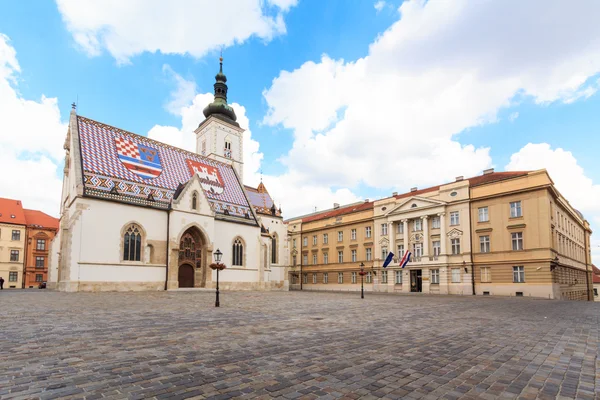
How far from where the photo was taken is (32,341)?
23.1 ft

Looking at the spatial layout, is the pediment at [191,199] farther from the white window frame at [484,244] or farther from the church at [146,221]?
the white window frame at [484,244]

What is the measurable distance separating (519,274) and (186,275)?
30.4 meters

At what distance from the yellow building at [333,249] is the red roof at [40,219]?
41.1 metres

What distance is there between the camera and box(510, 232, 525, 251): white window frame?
32.7 m

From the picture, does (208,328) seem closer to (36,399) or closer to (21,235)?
(36,399)

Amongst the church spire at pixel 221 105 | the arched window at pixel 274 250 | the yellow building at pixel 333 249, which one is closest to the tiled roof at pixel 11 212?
the church spire at pixel 221 105

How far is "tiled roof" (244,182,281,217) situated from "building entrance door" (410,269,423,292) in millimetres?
19309

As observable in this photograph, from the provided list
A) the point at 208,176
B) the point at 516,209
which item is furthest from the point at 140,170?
the point at 516,209

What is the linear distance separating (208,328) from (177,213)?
82.3ft

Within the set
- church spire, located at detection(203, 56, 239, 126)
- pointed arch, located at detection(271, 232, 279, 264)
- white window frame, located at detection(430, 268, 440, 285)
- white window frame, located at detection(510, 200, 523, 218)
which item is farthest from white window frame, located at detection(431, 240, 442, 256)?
church spire, located at detection(203, 56, 239, 126)

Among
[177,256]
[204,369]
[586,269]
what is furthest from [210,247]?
[586,269]

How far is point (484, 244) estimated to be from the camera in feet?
115

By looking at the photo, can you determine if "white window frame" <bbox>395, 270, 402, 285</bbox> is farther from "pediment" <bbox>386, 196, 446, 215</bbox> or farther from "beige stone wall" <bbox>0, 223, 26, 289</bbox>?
"beige stone wall" <bbox>0, 223, 26, 289</bbox>

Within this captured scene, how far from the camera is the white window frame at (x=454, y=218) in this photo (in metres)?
37.5
